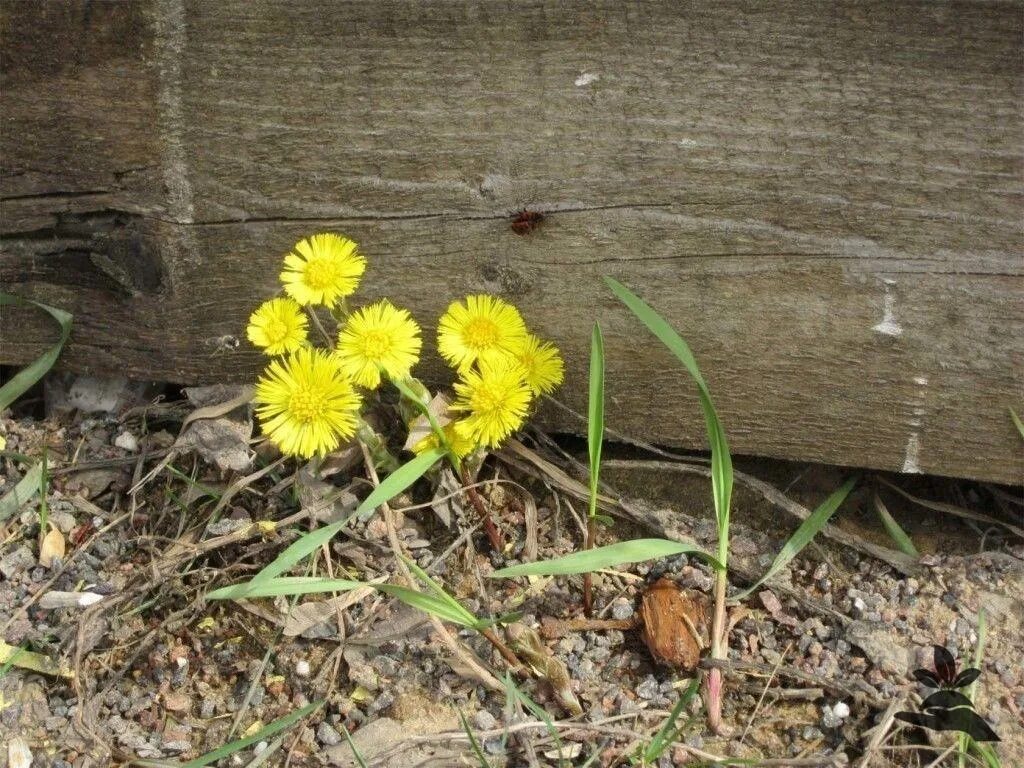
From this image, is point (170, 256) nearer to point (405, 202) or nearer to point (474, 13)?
point (405, 202)

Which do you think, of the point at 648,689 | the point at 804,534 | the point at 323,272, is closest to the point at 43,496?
the point at 323,272

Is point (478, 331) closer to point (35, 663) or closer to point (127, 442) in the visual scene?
point (127, 442)

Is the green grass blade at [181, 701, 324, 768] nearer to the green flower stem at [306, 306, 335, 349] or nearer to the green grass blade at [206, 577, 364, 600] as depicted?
the green grass blade at [206, 577, 364, 600]

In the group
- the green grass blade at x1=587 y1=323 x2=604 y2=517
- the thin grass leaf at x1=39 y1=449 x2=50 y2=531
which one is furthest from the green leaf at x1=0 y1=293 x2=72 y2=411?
the green grass blade at x1=587 y1=323 x2=604 y2=517

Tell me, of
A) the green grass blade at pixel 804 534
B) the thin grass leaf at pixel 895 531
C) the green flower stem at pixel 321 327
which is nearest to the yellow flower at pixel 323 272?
the green flower stem at pixel 321 327

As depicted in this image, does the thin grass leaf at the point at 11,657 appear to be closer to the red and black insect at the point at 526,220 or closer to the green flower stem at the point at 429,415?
the green flower stem at the point at 429,415

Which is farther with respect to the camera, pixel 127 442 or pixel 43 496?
pixel 127 442
